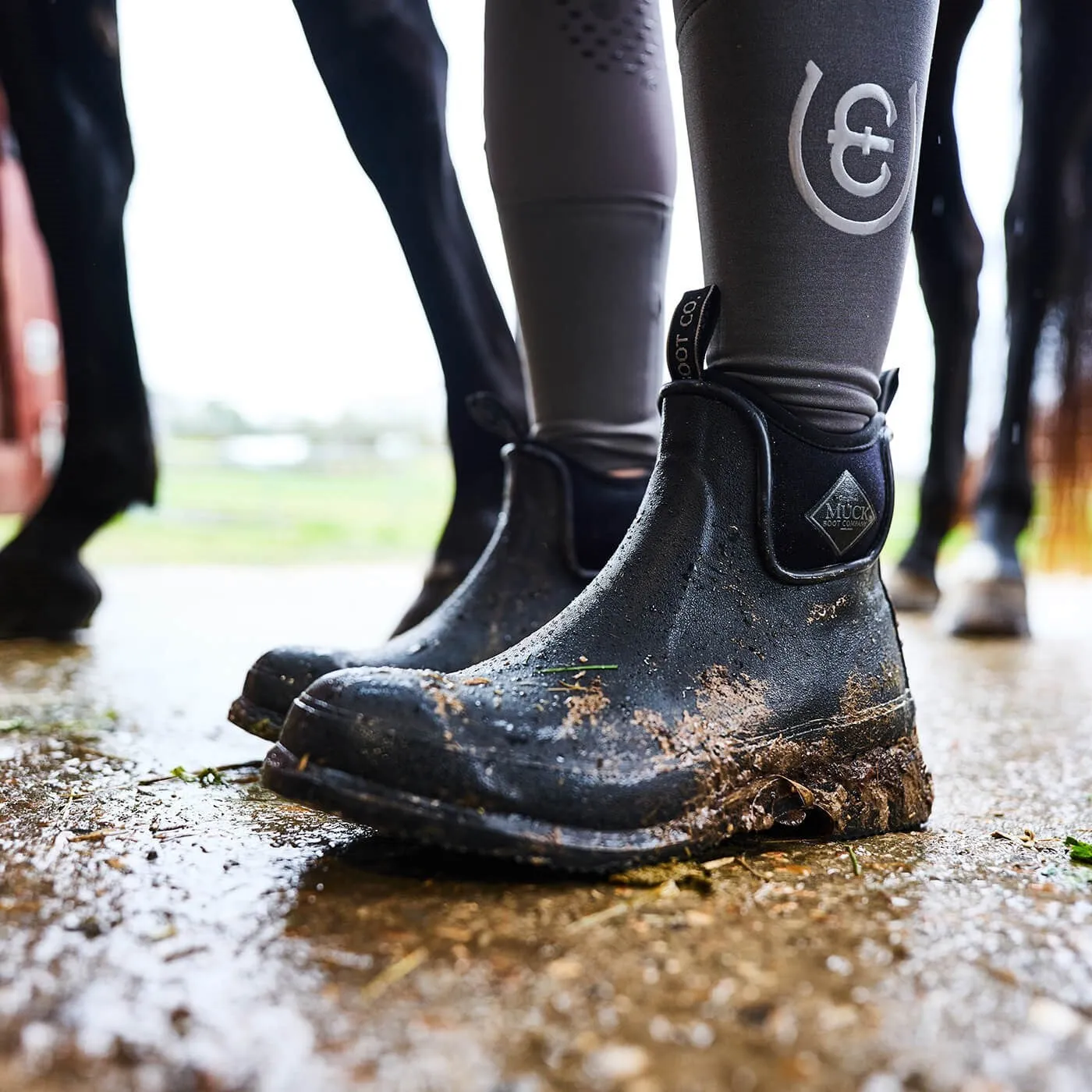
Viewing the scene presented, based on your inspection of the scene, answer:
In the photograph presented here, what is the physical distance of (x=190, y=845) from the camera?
0.61 metres

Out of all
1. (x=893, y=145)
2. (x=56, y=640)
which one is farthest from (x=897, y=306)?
(x=56, y=640)

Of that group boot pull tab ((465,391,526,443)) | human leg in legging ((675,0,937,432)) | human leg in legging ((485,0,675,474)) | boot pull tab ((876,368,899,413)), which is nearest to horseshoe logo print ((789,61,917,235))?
human leg in legging ((675,0,937,432))

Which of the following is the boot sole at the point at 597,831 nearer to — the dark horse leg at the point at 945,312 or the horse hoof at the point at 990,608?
the dark horse leg at the point at 945,312

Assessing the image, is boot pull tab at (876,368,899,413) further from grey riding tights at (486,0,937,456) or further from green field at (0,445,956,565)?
green field at (0,445,956,565)

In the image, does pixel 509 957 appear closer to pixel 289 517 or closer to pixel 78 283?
pixel 78 283

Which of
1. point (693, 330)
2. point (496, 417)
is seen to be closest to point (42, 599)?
point (496, 417)

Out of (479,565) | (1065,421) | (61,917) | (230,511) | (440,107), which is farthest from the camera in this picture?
(230,511)

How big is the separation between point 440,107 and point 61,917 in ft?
3.63

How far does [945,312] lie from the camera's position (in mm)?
2080

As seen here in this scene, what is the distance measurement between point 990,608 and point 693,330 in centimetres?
146

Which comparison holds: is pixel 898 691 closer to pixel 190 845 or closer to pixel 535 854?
pixel 535 854

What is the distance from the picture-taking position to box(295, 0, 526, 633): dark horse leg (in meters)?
1.24

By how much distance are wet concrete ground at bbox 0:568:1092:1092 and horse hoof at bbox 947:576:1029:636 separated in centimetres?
116

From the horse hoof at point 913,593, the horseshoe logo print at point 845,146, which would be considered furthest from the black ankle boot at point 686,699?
the horse hoof at point 913,593
